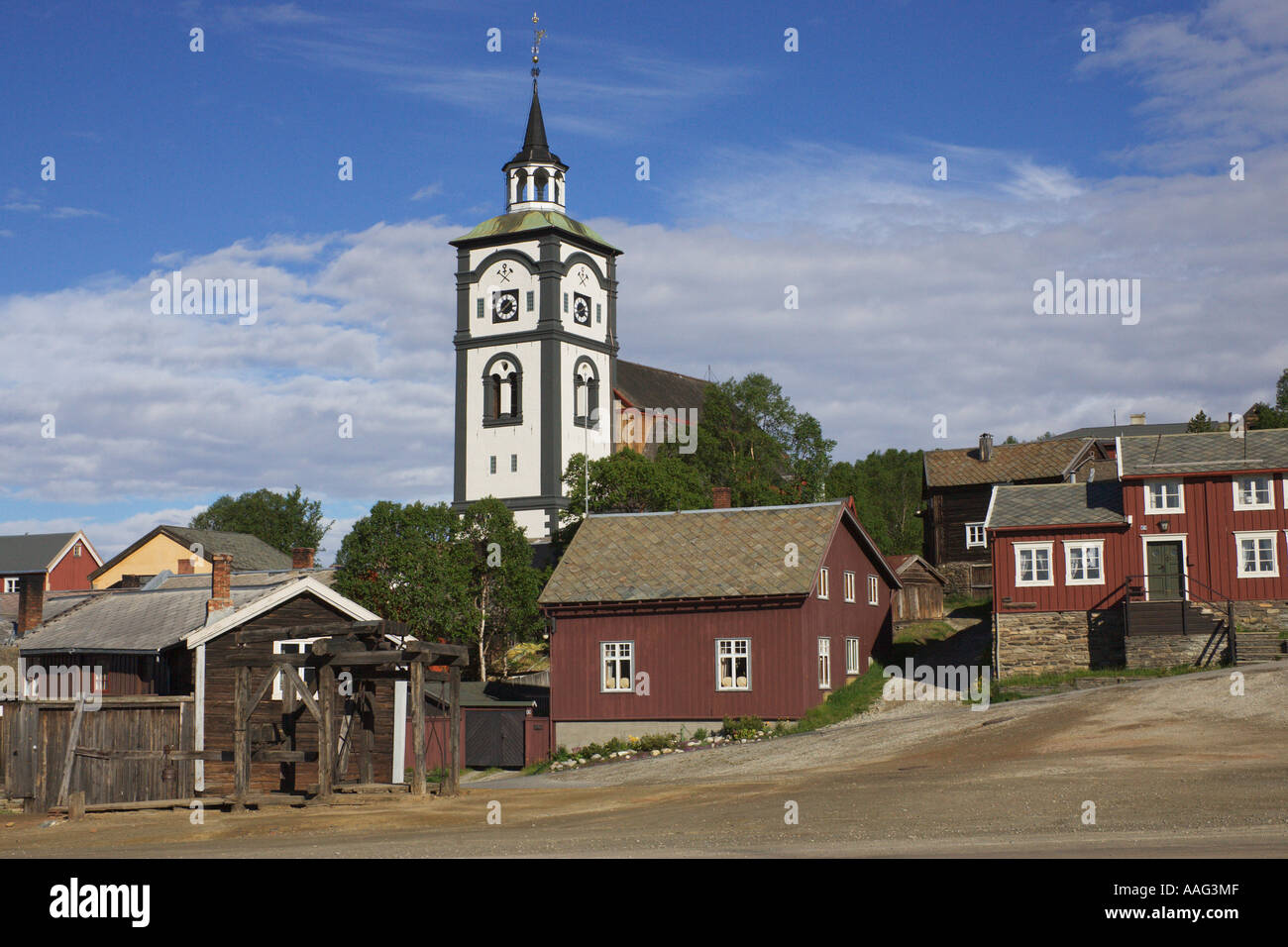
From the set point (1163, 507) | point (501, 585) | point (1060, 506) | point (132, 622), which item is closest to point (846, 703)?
point (1060, 506)

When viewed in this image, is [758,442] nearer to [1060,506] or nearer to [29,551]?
[1060,506]

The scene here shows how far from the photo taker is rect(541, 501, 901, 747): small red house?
4041cm

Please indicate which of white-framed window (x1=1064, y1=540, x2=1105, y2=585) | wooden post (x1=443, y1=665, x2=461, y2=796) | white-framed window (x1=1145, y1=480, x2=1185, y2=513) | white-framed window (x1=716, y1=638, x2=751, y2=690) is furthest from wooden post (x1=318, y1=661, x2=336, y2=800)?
white-framed window (x1=1145, y1=480, x2=1185, y2=513)

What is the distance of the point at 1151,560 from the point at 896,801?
80.6 feet

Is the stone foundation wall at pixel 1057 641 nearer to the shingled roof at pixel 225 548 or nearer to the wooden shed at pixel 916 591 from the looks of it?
the wooden shed at pixel 916 591

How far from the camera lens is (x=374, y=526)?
182 feet

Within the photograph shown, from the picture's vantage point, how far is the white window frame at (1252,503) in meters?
42.2

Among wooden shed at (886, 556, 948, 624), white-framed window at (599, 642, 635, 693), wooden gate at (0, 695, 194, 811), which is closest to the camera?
wooden gate at (0, 695, 194, 811)

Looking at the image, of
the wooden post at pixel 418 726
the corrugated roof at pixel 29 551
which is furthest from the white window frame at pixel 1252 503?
the corrugated roof at pixel 29 551

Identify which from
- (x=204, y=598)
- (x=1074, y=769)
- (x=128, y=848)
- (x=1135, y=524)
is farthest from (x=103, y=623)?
A: (x=1135, y=524)

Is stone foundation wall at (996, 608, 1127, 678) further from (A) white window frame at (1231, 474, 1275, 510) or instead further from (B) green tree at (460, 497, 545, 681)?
(B) green tree at (460, 497, 545, 681)

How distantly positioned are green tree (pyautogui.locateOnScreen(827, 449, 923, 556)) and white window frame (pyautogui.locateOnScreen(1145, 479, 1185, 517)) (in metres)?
30.6
